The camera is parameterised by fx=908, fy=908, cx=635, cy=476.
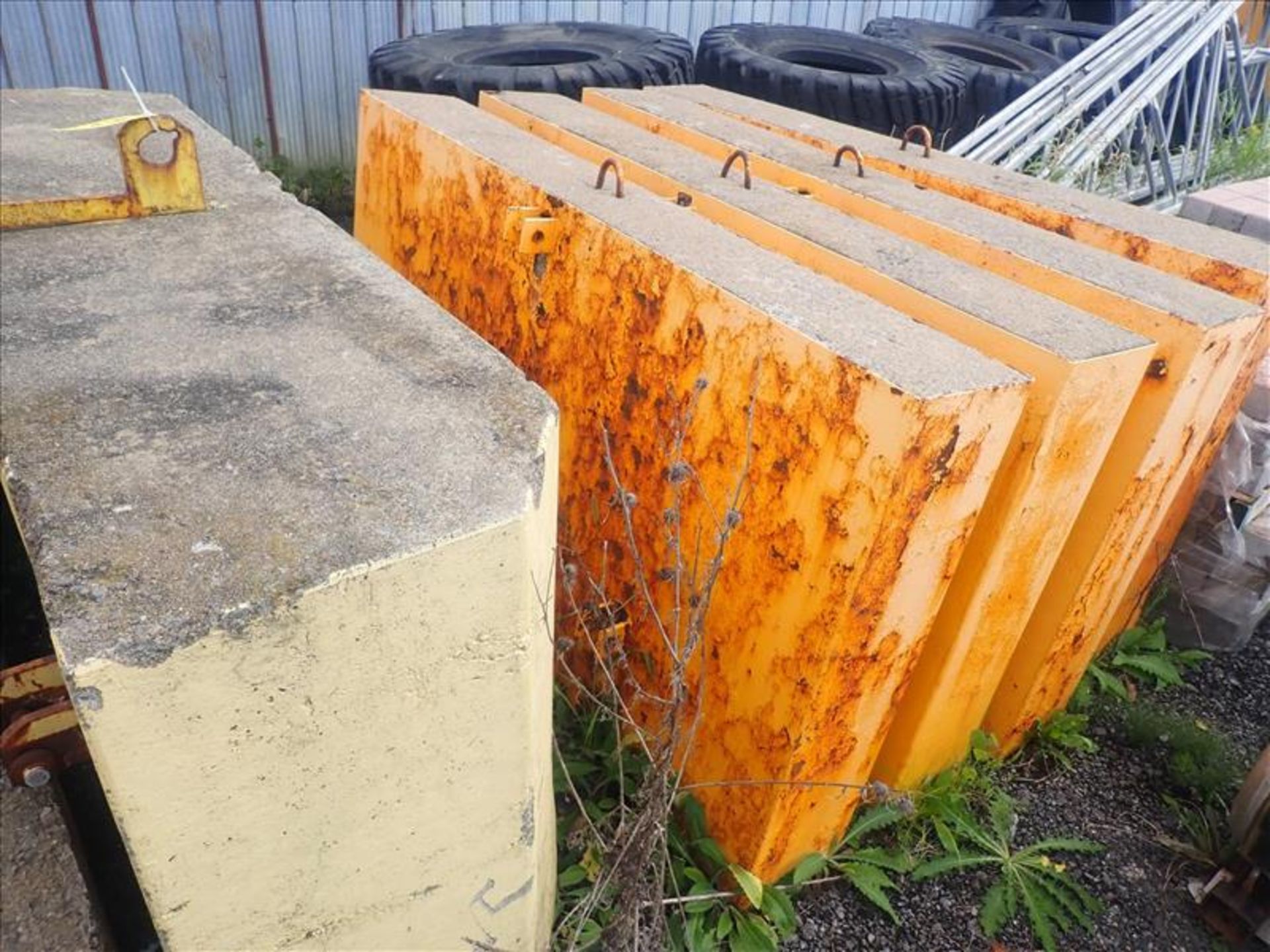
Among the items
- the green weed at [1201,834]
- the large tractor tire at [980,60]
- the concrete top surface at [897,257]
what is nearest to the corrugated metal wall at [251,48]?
the large tractor tire at [980,60]

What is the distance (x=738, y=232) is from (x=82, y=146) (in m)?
1.76

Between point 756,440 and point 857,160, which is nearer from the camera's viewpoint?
point 756,440

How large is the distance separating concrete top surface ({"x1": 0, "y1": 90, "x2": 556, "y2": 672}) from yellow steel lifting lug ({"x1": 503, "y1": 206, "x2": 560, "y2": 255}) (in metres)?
0.37

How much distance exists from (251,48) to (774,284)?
4.38m

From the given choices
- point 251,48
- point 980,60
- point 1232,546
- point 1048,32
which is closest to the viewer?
point 1232,546

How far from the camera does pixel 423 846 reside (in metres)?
1.24

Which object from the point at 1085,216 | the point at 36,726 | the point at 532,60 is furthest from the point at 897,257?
the point at 532,60

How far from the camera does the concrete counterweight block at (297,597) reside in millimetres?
954

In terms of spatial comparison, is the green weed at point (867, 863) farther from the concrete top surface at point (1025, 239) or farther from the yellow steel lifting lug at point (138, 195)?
the yellow steel lifting lug at point (138, 195)

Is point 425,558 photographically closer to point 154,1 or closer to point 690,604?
point 690,604

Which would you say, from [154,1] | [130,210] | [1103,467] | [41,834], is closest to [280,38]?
[154,1]

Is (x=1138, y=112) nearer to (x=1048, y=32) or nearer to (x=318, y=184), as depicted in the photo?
(x=1048, y=32)

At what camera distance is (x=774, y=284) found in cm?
172

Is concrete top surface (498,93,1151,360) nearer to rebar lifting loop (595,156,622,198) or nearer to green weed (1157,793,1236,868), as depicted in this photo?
rebar lifting loop (595,156,622,198)
